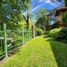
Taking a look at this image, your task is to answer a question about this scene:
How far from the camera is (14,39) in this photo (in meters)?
11.3

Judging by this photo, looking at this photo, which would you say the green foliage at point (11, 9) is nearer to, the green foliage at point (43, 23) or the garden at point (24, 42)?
the garden at point (24, 42)

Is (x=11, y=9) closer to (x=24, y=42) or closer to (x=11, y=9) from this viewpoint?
(x=11, y=9)

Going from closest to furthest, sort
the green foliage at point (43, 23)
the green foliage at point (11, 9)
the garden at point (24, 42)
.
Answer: the garden at point (24, 42)
the green foliage at point (11, 9)
the green foliage at point (43, 23)

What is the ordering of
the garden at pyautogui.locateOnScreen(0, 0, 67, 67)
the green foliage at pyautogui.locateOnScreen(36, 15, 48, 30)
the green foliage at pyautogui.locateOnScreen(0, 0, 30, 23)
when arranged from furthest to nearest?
the green foliage at pyautogui.locateOnScreen(36, 15, 48, 30) → the green foliage at pyautogui.locateOnScreen(0, 0, 30, 23) → the garden at pyautogui.locateOnScreen(0, 0, 67, 67)

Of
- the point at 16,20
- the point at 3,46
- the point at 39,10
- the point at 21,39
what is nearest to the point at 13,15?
the point at 16,20

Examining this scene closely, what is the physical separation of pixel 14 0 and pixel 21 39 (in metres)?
3.37

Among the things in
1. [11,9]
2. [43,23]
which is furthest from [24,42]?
[43,23]

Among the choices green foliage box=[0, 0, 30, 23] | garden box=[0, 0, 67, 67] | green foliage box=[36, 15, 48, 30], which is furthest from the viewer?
green foliage box=[36, 15, 48, 30]

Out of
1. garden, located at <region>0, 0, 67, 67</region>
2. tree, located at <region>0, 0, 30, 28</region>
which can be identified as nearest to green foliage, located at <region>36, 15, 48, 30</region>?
garden, located at <region>0, 0, 67, 67</region>

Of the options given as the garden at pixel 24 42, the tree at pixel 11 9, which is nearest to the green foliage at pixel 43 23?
the garden at pixel 24 42

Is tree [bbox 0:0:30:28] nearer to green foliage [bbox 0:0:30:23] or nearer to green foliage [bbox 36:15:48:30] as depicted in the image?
green foliage [bbox 0:0:30:23]

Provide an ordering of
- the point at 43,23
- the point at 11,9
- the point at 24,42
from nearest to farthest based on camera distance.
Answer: the point at 24,42, the point at 11,9, the point at 43,23

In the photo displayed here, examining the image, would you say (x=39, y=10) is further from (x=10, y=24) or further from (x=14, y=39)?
(x=14, y=39)

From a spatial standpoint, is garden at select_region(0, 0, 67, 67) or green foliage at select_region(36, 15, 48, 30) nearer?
garden at select_region(0, 0, 67, 67)
